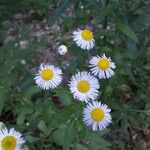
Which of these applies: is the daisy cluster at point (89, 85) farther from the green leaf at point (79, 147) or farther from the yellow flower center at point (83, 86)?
the green leaf at point (79, 147)

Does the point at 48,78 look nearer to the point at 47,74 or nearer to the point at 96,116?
the point at 47,74

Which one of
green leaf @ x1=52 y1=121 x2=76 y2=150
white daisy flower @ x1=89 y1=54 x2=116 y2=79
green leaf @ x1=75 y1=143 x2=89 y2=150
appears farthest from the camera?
green leaf @ x1=75 y1=143 x2=89 y2=150

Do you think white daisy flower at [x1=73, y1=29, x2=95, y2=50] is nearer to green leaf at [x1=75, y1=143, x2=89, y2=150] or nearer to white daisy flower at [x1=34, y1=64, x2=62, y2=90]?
white daisy flower at [x1=34, y1=64, x2=62, y2=90]

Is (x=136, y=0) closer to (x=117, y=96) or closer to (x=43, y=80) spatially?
(x=43, y=80)

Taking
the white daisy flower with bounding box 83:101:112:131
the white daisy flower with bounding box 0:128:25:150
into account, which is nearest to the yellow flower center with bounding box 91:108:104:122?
the white daisy flower with bounding box 83:101:112:131

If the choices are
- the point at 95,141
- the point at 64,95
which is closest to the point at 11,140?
the point at 64,95

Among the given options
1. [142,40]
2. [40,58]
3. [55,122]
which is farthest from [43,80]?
[40,58]

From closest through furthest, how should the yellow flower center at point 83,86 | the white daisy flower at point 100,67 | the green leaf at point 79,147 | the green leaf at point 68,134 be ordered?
1. the green leaf at point 68,134
2. the yellow flower center at point 83,86
3. the white daisy flower at point 100,67
4. the green leaf at point 79,147

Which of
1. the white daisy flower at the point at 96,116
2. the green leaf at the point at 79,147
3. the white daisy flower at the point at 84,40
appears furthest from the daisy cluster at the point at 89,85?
the green leaf at the point at 79,147
